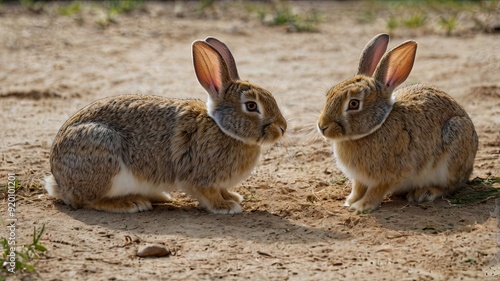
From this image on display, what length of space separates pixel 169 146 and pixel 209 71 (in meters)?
0.61

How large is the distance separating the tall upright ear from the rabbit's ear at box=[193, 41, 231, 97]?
3.65 ft

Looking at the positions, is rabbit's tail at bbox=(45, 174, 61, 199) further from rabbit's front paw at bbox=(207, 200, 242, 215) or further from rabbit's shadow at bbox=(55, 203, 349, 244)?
rabbit's front paw at bbox=(207, 200, 242, 215)

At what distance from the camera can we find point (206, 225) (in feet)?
19.2

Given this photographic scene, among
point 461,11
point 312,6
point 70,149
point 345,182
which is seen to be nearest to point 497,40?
point 461,11

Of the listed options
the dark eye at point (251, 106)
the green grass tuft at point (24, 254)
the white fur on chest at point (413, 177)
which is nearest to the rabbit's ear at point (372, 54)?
the white fur on chest at point (413, 177)

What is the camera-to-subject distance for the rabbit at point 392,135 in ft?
20.0

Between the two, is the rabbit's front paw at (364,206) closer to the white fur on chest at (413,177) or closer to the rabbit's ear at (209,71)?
the white fur on chest at (413,177)

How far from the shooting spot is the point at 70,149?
6.05 meters

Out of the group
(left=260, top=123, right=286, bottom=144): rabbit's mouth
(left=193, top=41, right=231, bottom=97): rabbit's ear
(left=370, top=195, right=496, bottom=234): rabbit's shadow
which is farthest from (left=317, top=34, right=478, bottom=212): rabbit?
(left=193, top=41, right=231, bottom=97): rabbit's ear

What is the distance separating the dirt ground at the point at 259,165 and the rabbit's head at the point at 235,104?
1.98 feet

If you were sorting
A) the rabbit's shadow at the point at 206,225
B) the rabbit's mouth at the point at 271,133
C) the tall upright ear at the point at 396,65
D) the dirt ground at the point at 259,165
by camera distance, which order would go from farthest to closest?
the tall upright ear at the point at 396,65
the rabbit's mouth at the point at 271,133
the rabbit's shadow at the point at 206,225
the dirt ground at the point at 259,165

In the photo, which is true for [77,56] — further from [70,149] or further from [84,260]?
[84,260]

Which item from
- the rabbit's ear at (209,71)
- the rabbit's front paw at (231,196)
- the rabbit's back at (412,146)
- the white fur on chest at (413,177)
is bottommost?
the rabbit's front paw at (231,196)

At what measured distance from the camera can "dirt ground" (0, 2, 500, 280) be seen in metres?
5.14
